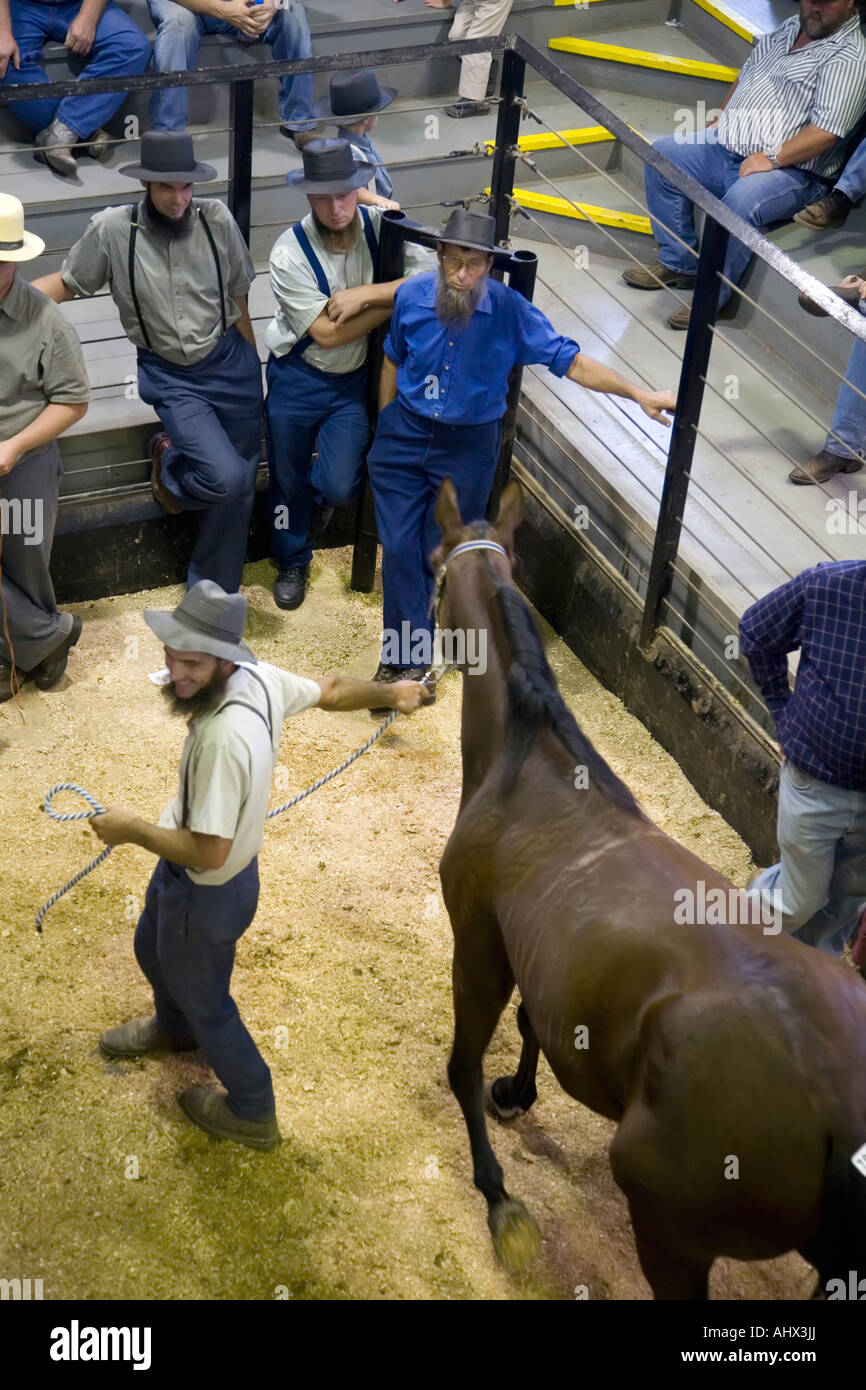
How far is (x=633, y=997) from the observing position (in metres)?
3.12

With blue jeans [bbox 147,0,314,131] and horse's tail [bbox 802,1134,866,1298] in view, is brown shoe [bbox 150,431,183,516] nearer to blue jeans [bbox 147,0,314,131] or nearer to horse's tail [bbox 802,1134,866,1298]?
blue jeans [bbox 147,0,314,131]

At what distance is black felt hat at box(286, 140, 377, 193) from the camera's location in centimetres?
523

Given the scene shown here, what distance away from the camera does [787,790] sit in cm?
419

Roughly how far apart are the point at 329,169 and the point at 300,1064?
10.3ft

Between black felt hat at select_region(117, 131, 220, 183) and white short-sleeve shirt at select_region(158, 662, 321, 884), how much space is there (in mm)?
2331

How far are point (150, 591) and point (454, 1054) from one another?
9.85 ft

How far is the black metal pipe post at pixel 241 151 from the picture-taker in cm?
551

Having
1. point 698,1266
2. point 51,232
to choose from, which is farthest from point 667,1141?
point 51,232

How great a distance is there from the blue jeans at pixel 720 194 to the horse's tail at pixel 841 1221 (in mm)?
4351

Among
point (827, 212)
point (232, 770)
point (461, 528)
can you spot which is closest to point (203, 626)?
point (232, 770)

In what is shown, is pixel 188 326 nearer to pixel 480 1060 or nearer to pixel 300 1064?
pixel 300 1064

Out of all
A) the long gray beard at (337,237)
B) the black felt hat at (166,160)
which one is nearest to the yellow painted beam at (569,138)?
the long gray beard at (337,237)

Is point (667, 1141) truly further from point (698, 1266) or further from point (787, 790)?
point (787, 790)
